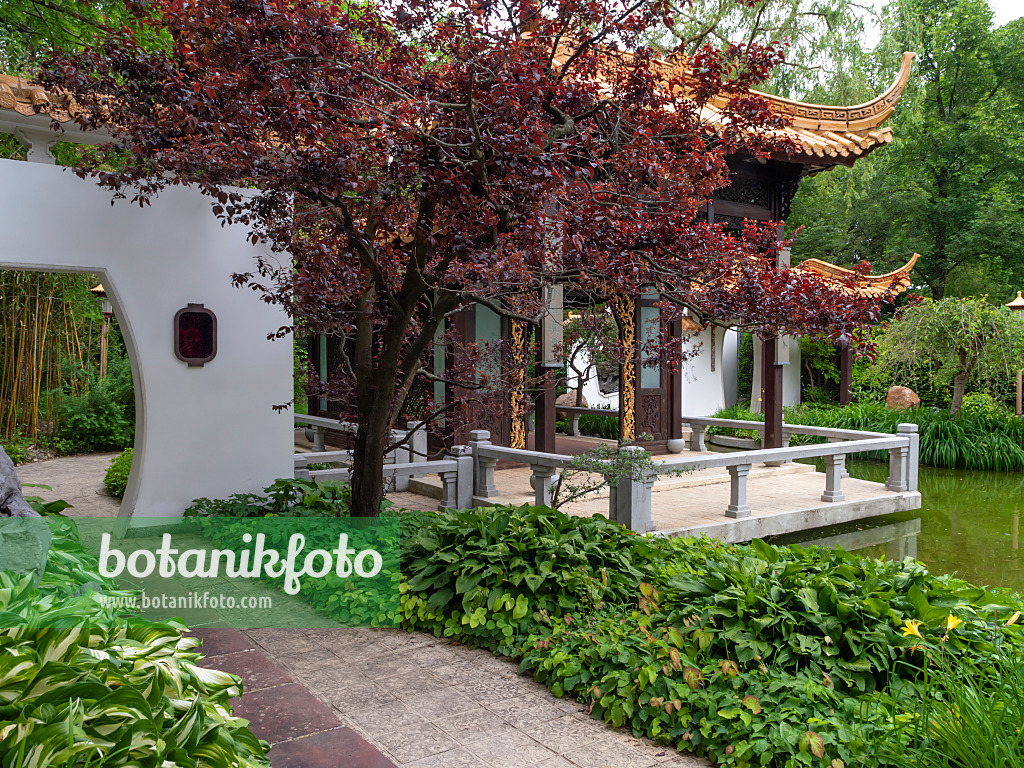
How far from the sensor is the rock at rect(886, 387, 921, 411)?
51.2 feet

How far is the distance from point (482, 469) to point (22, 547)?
17.4 feet

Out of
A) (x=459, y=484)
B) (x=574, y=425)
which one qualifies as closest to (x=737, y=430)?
(x=574, y=425)

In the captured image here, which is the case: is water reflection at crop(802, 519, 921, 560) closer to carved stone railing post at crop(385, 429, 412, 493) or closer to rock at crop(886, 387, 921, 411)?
carved stone railing post at crop(385, 429, 412, 493)

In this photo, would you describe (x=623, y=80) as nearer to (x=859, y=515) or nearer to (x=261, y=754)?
(x=261, y=754)

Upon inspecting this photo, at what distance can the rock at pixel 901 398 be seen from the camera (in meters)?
15.6

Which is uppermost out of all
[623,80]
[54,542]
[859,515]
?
[623,80]

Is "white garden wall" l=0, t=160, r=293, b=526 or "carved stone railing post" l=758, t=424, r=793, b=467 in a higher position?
"white garden wall" l=0, t=160, r=293, b=526

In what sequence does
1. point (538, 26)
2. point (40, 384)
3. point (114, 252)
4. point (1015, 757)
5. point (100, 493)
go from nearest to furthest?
point (1015, 757)
point (538, 26)
point (114, 252)
point (100, 493)
point (40, 384)

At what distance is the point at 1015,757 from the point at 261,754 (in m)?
2.05

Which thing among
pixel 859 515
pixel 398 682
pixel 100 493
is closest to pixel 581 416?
pixel 859 515

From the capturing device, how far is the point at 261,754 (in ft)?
6.97

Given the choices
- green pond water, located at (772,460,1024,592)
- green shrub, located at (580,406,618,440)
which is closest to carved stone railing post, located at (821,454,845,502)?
green pond water, located at (772,460,1024,592)

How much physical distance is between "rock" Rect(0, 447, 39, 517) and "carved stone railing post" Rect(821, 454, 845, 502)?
7.53 metres

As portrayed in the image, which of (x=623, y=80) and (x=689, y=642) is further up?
(x=623, y=80)
